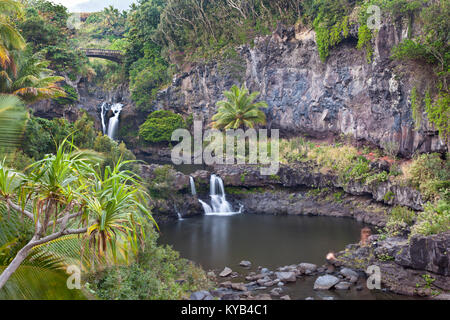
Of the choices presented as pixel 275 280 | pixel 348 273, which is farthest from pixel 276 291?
pixel 348 273

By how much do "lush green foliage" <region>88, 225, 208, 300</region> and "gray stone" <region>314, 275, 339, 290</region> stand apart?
3.44m

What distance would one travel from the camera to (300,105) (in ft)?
85.1

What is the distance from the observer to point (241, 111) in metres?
26.4

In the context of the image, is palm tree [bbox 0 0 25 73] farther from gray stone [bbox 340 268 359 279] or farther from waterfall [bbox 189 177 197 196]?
gray stone [bbox 340 268 359 279]

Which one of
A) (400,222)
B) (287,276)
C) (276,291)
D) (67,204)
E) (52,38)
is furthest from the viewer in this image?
(52,38)

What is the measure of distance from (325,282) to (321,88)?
643 inches

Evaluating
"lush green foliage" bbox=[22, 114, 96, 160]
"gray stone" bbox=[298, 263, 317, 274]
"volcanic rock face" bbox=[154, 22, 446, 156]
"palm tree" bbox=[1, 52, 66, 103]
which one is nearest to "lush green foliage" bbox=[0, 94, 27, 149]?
"lush green foliage" bbox=[22, 114, 96, 160]

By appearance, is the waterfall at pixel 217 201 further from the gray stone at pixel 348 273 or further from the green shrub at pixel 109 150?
the gray stone at pixel 348 273

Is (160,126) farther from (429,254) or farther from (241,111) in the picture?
(429,254)

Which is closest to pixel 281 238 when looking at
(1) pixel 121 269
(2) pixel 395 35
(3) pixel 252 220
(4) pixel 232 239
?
(4) pixel 232 239

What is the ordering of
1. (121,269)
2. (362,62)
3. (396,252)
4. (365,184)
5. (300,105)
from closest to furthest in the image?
(121,269) < (396,252) < (365,184) < (362,62) < (300,105)

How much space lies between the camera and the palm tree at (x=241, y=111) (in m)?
26.4

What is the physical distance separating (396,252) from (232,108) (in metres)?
17.1

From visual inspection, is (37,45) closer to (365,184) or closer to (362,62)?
(362,62)
